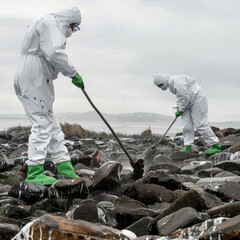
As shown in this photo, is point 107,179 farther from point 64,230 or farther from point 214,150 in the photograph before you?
point 214,150

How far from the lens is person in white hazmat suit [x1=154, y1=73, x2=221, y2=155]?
11281 mm

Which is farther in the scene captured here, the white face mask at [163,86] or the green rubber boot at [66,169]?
the white face mask at [163,86]

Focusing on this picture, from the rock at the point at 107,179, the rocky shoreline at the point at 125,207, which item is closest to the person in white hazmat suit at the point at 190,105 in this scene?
the rocky shoreline at the point at 125,207

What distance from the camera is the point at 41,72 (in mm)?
6160

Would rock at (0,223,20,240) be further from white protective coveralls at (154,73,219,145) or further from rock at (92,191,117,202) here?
white protective coveralls at (154,73,219,145)

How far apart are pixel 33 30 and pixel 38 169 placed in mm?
1675

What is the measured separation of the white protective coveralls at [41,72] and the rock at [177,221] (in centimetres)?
273

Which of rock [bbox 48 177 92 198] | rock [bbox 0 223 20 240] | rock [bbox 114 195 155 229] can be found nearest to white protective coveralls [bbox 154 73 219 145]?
rock [bbox 48 177 92 198]

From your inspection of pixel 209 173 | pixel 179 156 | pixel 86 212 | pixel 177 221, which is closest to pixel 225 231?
pixel 177 221

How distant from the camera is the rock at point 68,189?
5.49 meters

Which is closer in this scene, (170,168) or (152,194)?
(152,194)

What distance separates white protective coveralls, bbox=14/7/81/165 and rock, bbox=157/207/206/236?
107 inches

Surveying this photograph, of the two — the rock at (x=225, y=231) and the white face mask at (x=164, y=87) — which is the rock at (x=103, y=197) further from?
the white face mask at (x=164, y=87)

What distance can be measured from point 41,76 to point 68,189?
1.49 m
